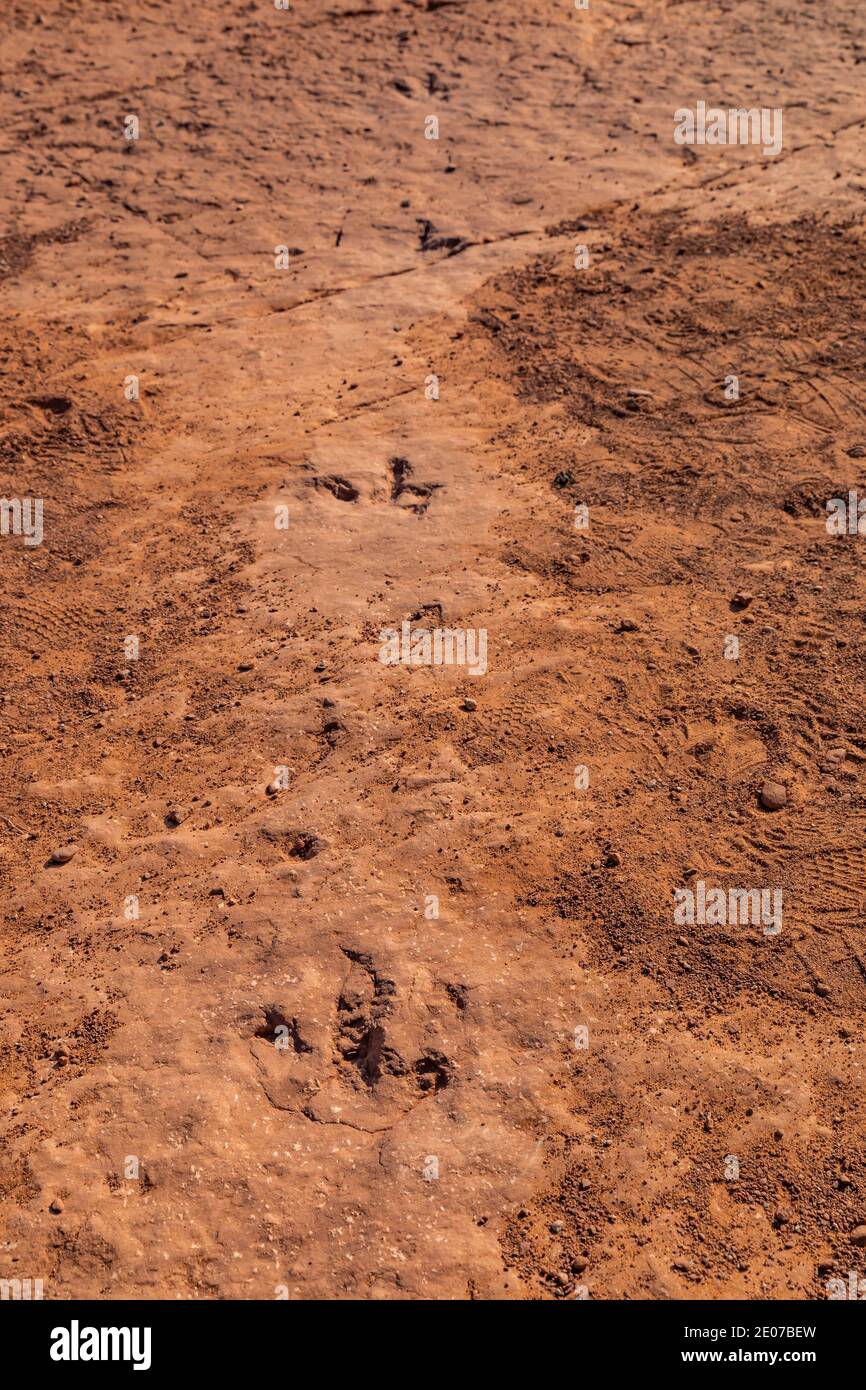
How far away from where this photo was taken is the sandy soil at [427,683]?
4234 millimetres

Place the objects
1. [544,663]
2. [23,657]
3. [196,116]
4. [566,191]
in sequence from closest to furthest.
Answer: [544,663], [23,657], [566,191], [196,116]

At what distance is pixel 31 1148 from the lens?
4324 mm

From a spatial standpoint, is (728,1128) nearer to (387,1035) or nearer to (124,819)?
(387,1035)

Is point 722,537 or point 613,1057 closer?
point 613,1057

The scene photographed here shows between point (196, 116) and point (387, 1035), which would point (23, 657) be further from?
point (196, 116)

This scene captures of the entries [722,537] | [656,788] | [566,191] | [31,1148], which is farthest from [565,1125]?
[566,191]

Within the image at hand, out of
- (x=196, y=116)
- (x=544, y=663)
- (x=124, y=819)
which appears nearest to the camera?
(x=124, y=819)

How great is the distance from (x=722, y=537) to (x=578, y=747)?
168 centimetres

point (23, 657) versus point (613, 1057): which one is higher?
point (23, 657)

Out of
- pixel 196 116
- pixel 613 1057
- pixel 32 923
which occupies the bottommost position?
pixel 613 1057

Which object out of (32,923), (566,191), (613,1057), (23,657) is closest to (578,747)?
(613,1057)

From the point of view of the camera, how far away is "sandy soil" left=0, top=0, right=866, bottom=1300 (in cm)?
423

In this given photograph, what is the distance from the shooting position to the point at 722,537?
6414mm

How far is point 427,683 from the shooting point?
576cm
